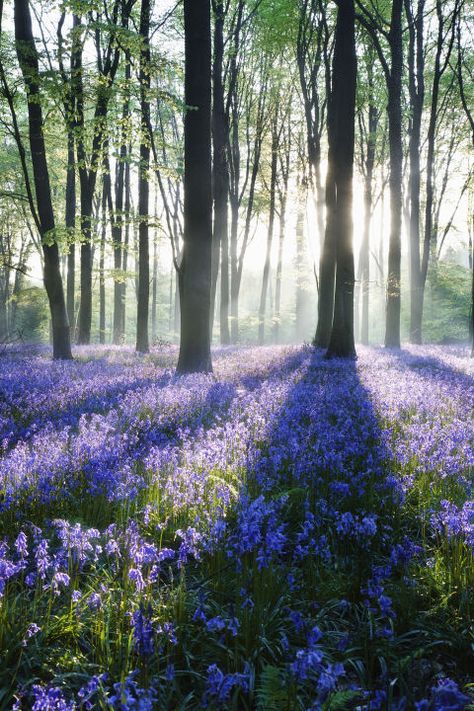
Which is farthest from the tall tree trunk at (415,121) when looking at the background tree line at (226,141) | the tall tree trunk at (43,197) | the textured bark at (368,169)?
the tall tree trunk at (43,197)

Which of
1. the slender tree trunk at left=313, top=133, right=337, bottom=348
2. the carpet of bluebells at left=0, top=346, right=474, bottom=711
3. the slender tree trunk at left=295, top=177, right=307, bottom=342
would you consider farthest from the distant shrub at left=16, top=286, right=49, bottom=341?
the carpet of bluebells at left=0, top=346, right=474, bottom=711

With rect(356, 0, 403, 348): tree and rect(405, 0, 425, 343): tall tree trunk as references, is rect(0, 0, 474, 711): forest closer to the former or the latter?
rect(356, 0, 403, 348): tree

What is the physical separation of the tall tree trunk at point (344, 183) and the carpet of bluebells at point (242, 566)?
6880mm

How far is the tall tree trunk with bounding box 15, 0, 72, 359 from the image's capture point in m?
12.4

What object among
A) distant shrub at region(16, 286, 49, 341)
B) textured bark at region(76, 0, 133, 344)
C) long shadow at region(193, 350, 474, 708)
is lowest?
long shadow at region(193, 350, 474, 708)

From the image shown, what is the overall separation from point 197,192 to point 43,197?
18.3 feet

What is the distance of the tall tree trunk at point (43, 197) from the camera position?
1236 centimetres

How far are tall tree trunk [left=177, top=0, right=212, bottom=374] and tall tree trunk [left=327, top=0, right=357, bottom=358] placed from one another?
12.7 ft

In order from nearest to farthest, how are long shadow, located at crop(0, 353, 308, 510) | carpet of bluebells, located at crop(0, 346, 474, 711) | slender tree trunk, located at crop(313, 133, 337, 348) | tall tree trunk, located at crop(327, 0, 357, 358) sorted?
1. carpet of bluebells, located at crop(0, 346, 474, 711)
2. long shadow, located at crop(0, 353, 308, 510)
3. tall tree trunk, located at crop(327, 0, 357, 358)
4. slender tree trunk, located at crop(313, 133, 337, 348)

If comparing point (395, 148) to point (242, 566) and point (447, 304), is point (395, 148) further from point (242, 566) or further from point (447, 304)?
point (242, 566)

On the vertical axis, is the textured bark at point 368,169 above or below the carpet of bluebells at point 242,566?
above

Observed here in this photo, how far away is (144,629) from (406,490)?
2436mm

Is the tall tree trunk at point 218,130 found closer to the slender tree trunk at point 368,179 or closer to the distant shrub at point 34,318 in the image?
the slender tree trunk at point 368,179

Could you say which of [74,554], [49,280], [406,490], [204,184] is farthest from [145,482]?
[49,280]
